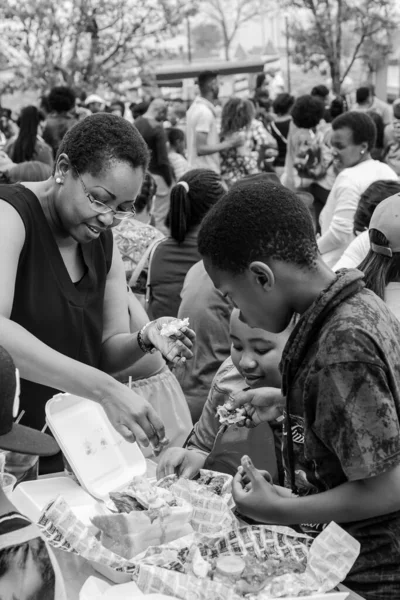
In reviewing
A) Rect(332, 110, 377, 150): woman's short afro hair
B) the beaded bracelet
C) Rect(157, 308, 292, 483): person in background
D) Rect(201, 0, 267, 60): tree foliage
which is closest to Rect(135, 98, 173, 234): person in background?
Rect(332, 110, 377, 150): woman's short afro hair

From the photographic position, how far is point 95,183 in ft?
8.32

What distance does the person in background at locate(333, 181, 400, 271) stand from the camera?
3.99 metres

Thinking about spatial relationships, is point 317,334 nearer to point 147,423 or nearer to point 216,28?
point 147,423

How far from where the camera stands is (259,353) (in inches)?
94.7

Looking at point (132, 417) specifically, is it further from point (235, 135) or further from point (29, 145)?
point (235, 135)

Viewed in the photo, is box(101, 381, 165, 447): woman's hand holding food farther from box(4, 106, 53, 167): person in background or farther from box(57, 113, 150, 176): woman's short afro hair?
box(4, 106, 53, 167): person in background

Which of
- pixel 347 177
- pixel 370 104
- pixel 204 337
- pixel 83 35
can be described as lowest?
pixel 204 337

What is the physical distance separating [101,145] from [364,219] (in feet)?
6.97

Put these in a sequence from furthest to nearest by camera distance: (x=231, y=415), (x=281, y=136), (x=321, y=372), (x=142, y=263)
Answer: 1. (x=281, y=136)
2. (x=142, y=263)
3. (x=231, y=415)
4. (x=321, y=372)

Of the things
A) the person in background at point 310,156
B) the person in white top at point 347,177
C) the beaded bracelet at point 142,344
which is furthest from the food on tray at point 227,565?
the person in background at point 310,156

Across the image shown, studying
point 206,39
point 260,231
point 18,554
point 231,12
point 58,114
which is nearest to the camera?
point 18,554

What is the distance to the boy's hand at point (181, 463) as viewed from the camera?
2.40 metres

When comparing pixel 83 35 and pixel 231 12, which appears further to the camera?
pixel 231 12

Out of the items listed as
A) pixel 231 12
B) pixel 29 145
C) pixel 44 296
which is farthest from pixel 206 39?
pixel 44 296
